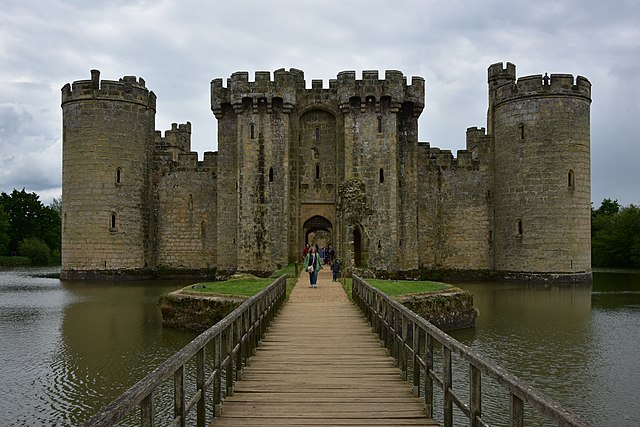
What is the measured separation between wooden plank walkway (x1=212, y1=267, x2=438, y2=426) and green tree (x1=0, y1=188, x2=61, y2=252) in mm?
53900

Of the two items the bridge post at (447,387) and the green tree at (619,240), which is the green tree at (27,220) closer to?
the green tree at (619,240)

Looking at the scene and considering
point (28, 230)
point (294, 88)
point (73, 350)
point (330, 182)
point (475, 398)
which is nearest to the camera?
point (475, 398)

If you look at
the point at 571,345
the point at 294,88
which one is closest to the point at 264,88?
the point at 294,88

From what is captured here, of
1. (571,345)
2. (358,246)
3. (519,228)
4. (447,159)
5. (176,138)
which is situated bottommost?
(571,345)

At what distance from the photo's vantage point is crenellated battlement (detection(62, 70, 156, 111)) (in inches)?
1206

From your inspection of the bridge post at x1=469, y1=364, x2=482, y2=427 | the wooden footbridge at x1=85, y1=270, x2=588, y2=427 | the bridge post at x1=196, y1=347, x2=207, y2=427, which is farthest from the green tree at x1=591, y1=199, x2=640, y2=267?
the bridge post at x1=196, y1=347, x2=207, y2=427

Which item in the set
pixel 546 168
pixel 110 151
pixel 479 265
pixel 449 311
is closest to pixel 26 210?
pixel 110 151

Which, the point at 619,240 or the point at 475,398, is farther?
the point at 619,240

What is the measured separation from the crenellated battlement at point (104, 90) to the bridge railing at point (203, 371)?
21540 millimetres

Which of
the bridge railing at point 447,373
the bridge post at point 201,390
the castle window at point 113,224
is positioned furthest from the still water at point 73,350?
the castle window at point 113,224

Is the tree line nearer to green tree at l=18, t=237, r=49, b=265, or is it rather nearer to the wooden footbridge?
green tree at l=18, t=237, r=49, b=265

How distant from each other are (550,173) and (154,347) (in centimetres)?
2164

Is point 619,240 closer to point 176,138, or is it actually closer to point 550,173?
point 550,173

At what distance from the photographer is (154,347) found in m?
13.9
